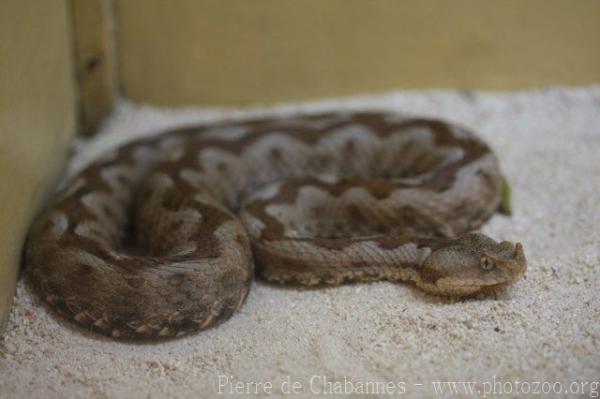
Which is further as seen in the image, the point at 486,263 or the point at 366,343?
the point at 486,263

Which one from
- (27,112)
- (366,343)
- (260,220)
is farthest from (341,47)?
(366,343)

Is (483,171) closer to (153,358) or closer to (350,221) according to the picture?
(350,221)

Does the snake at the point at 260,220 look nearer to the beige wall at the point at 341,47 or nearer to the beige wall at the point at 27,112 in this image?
the beige wall at the point at 27,112

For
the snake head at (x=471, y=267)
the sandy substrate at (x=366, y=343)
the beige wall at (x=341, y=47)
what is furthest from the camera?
the beige wall at (x=341, y=47)

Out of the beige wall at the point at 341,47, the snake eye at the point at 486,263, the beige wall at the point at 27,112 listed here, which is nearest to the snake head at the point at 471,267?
the snake eye at the point at 486,263

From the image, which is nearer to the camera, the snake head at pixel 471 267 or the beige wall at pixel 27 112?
the snake head at pixel 471 267

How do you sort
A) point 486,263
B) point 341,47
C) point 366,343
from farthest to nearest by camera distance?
point 341,47, point 486,263, point 366,343

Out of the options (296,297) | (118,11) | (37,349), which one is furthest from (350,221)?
(118,11)

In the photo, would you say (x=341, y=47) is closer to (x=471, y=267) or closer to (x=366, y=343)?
(x=471, y=267)
